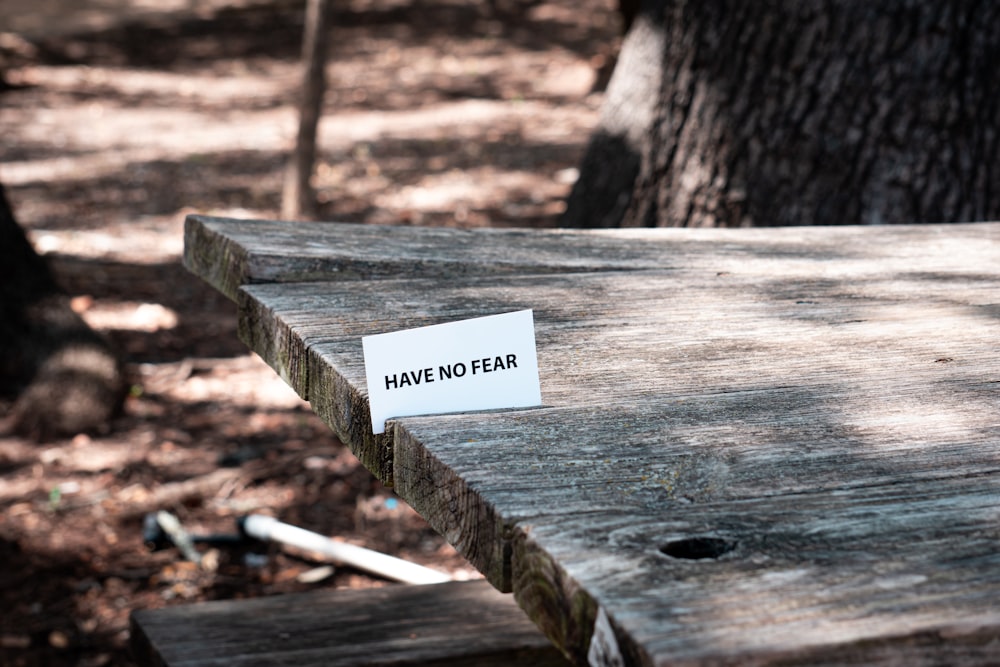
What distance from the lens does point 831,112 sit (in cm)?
299

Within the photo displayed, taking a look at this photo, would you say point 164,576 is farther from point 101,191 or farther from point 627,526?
point 101,191

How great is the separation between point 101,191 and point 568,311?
22.5 ft

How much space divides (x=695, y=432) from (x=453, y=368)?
0.24m

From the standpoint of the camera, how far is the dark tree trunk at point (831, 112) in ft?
9.57

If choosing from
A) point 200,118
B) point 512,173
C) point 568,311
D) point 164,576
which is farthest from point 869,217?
point 200,118

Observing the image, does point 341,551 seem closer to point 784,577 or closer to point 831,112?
point 831,112

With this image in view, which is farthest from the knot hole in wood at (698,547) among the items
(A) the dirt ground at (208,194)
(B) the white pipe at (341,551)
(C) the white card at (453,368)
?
(A) the dirt ground at (208,194)

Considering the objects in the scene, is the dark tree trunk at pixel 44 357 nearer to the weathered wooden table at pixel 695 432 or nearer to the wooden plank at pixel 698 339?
the weathered wooden table at pixel 695 432

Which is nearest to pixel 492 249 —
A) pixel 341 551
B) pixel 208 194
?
pixel 341 551

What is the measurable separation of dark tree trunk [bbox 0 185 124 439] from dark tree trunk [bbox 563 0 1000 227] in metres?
2.36

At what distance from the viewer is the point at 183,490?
3789mm

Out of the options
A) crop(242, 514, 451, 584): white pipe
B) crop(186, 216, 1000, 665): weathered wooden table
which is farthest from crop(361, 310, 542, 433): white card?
crop(242, 514, 451, 584): white pipe

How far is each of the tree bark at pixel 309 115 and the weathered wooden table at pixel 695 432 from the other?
4829 millimetres

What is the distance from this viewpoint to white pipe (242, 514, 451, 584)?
10.2ft
